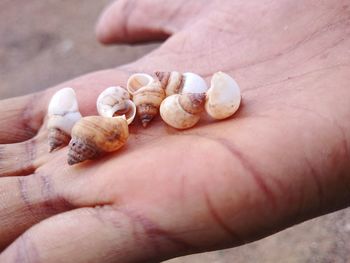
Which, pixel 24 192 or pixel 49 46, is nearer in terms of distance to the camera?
pixel 24 192

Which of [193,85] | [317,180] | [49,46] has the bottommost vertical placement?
[49,46]

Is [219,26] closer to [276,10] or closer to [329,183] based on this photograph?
[276,10]

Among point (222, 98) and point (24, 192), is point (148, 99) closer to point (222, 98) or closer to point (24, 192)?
point (222, 98)

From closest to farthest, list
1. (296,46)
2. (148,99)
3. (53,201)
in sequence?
(53,201), (148,99), (296,46)

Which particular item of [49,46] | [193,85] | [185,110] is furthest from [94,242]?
[49,46]

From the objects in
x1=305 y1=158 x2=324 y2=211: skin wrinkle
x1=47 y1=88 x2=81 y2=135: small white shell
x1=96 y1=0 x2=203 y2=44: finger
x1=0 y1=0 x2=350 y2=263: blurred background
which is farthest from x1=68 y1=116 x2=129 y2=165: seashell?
x1=0 y1=0 x2=350 y2=263: blurred background

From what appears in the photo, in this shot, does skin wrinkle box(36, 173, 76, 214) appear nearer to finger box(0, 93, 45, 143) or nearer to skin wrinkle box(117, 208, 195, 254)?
skin wrinkle box(117, 208, 195, 254)
